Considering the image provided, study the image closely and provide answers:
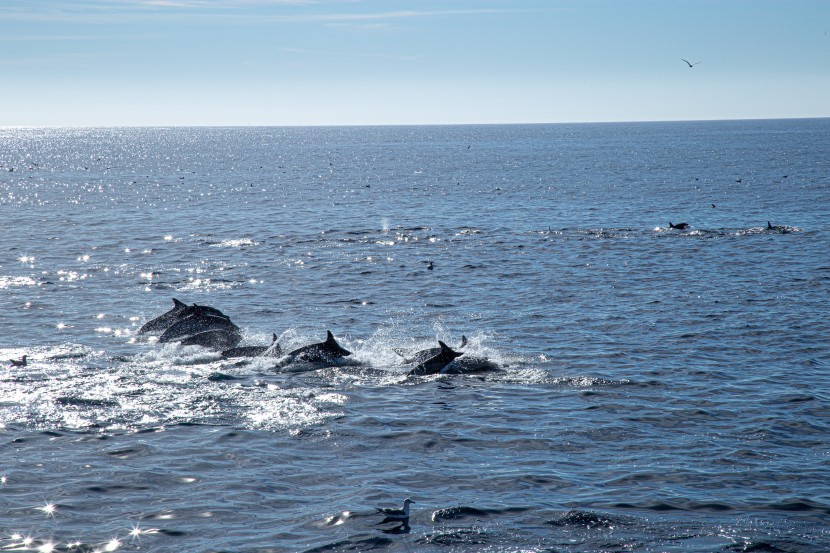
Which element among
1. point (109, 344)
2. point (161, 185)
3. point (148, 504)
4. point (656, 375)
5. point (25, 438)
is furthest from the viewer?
point (161, 185)

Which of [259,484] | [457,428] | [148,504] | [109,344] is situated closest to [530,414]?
[457,428]

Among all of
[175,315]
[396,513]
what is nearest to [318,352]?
[175,315]

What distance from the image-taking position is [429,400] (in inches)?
909

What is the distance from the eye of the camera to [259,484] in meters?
17.3

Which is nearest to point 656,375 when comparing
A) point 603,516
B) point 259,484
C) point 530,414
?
point 530,414

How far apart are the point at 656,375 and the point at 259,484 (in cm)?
1345

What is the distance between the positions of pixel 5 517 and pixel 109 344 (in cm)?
1426

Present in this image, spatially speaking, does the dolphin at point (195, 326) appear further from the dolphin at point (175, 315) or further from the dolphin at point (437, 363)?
the dolphin at point (437, 363)

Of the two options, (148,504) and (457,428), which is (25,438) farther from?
(457,428)

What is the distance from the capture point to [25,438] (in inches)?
774

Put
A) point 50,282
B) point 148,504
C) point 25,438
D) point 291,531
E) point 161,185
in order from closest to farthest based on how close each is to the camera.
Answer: point 291,531
point 148,504
point 25,438
point 50,282
point 161,185

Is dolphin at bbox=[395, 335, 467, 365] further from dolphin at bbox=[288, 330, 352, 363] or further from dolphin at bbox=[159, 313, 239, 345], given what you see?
dolphin at bbox=[159, 313, 239, 345]

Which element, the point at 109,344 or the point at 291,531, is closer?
the point at 291,531

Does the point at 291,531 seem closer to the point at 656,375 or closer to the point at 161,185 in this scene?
the point at 656,375
